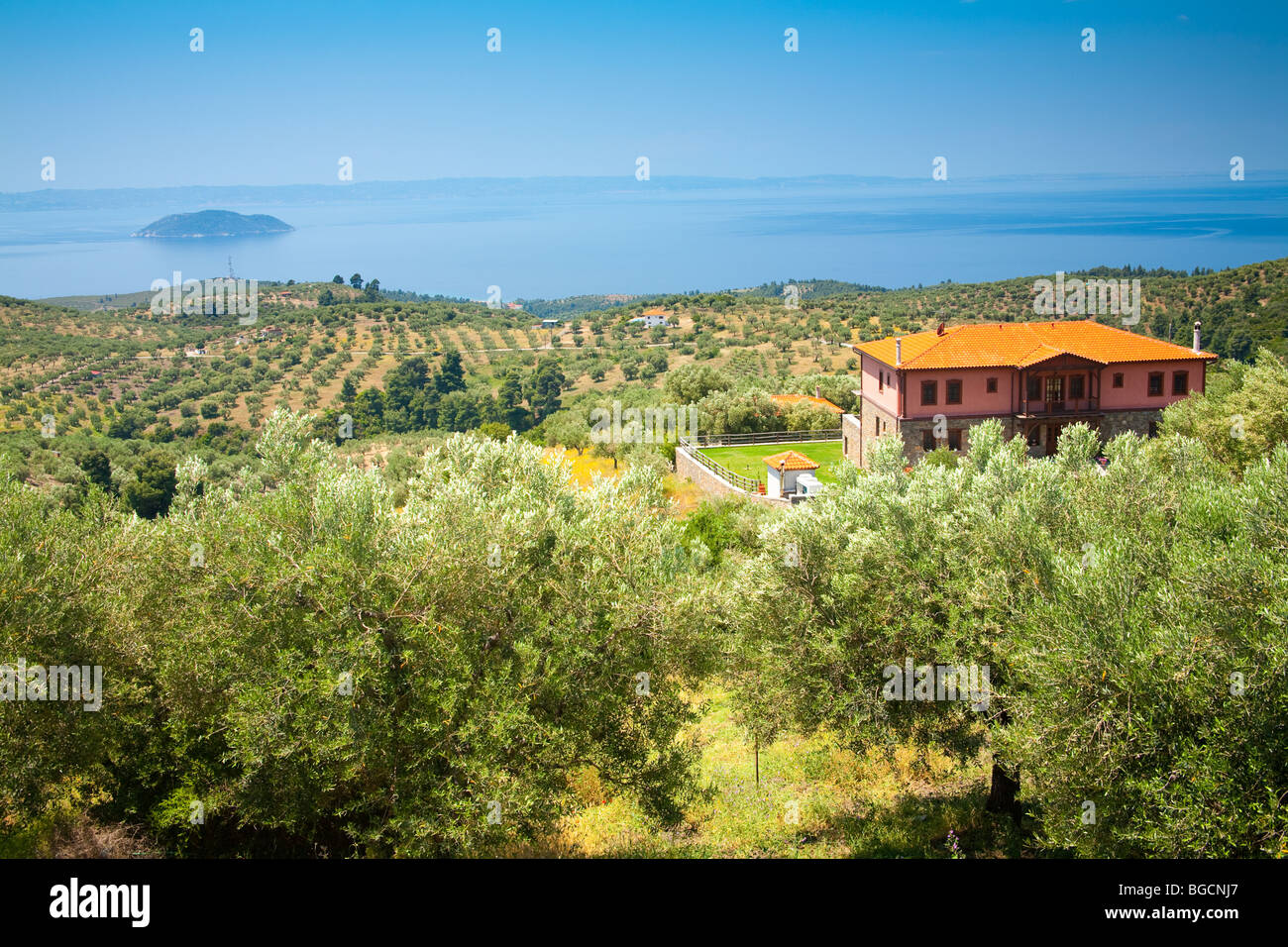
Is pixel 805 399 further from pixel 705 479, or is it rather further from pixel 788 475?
pixel 788 475

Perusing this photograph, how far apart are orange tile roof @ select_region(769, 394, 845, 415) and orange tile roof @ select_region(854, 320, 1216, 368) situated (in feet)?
24.1

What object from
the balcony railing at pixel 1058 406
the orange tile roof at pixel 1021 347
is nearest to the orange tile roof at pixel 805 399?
the orange tile roof at pixel 1021 347

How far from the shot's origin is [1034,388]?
36.9 metres

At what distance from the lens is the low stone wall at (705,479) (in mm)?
32906

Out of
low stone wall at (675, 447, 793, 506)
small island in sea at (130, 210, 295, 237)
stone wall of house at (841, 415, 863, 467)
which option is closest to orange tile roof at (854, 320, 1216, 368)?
stone wall of house at (841, 415, 863, 467)

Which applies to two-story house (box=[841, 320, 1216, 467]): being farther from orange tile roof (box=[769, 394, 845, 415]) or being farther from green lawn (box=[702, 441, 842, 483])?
orange tile roof (box=[769, 394, 845, 415])

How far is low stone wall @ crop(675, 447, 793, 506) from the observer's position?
32.9m

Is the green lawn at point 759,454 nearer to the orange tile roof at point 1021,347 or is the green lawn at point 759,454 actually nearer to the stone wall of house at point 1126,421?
the orange tile roof at point 1021,347

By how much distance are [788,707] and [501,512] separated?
16.1 ft

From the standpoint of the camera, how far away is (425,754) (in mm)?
10367

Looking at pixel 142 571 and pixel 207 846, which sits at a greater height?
pixel 142 571
